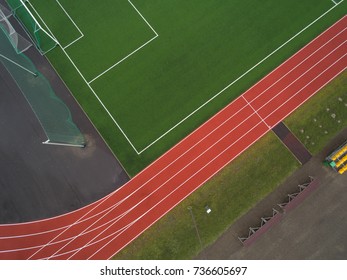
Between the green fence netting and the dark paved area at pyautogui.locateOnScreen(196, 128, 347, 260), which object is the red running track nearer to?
the dark paved area at pyautogui.locateOnScreen(196, 128, 347, 260)

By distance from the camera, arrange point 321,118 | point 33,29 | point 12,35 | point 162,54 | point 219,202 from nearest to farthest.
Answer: point 219,202 < point 12,35 < point 321,118 < point 162,54 < point 33,29

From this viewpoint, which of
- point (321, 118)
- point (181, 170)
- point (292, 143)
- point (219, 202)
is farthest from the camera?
point (321, 118)

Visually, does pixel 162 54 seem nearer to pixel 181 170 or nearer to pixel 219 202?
pixel 181 170

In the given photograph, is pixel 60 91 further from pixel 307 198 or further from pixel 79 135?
pixel 307 198

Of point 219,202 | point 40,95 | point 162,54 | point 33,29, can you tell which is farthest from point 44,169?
point 219,202

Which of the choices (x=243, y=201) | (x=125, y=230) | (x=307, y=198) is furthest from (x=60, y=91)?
(x=307, y=198)

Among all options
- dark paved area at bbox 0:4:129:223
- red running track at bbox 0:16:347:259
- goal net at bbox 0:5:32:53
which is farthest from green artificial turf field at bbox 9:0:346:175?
goal net at bbox 0:5:32:53

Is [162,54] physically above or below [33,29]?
below
